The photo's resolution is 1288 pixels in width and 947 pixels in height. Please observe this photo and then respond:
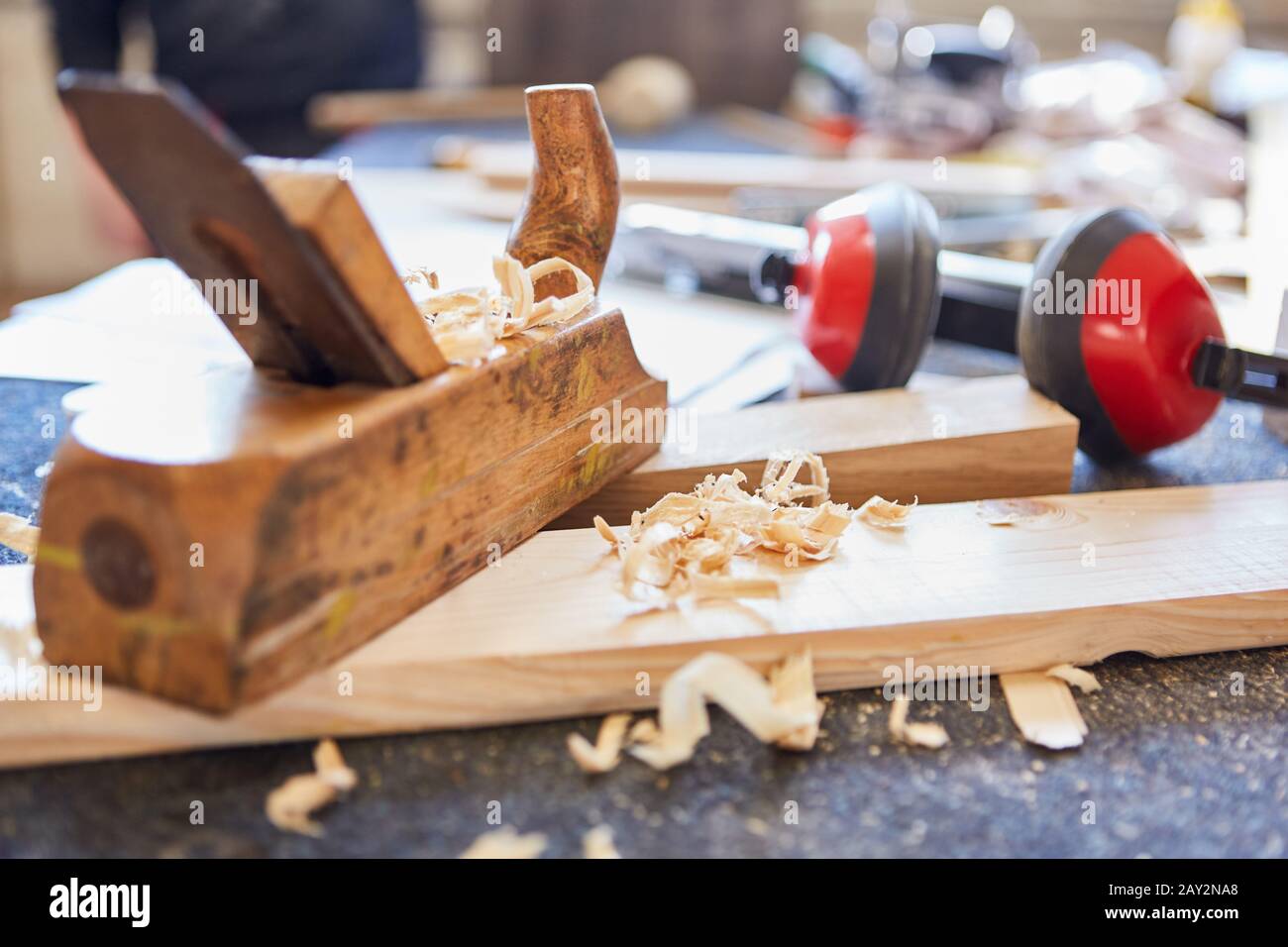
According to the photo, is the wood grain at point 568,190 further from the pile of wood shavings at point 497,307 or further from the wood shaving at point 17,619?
the wood shaving at point 17,619

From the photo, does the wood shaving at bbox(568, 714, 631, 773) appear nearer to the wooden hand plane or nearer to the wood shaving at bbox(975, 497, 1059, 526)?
the wooden hand plane

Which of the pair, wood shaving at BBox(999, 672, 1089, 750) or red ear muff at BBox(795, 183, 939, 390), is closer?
wood shaving at BBox(999, 672, 1089, 750)

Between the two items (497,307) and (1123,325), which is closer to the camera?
(497,307)

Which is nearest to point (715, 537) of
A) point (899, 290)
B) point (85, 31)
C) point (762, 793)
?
point (762, 793)

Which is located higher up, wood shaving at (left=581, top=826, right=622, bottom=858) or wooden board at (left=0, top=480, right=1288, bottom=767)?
wooden board at (left=0, top=480, right=1288, bottom=767)

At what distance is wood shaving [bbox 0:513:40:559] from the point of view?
0.97m

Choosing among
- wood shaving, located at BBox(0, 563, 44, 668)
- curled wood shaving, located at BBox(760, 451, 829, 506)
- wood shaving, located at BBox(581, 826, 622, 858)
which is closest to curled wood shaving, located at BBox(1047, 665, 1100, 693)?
curled wood shaving, located at BBox(760, 451, 829, 506)

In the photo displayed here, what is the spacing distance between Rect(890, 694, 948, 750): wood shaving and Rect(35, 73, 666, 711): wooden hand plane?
33cm

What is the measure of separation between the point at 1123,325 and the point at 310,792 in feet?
2.88

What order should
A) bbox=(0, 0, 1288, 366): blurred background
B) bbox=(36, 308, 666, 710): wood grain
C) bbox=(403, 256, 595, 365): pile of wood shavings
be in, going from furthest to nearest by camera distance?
bbox=(0, 0, 1288, 366): blurred background
bbox=(403, 256, 595, 365): pile of wood shavings
bbox=(36, 308, 666, 710): wood grain

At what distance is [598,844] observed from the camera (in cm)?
69

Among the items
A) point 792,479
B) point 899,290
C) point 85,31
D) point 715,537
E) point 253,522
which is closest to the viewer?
point 253,522

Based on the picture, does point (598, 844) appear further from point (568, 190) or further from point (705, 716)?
point (568, 190)
